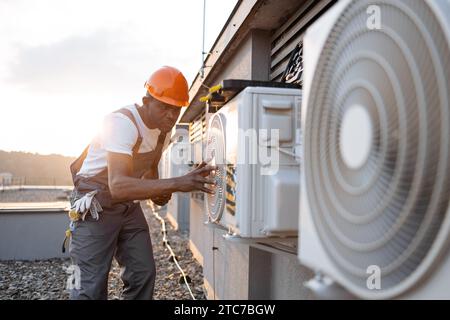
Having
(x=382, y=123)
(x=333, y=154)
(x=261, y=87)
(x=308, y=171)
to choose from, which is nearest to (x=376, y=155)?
(x=382, y=123)

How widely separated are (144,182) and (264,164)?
1070 mm

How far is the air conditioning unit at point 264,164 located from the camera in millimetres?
2012

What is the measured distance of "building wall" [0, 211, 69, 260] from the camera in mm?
8203

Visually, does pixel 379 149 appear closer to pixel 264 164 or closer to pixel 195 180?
pixel 264 164

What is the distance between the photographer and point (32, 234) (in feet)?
27.4

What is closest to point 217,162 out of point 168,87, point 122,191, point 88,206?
point 122,191

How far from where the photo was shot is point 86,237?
10.6 ft

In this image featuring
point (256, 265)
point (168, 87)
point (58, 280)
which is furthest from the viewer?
point (58, 280)

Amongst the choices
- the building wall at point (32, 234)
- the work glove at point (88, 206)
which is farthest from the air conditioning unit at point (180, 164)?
the work glove at point (88, 206)

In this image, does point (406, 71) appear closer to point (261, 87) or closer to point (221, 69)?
point (261, 87)

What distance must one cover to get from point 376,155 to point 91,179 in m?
2.63

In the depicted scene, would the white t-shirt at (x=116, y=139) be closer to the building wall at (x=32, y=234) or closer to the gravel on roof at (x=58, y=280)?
the gravel on roof at (x=58, y=280)

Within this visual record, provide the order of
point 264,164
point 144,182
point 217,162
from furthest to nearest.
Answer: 1. point 144,182
2. point 217,162
3. point 264,164

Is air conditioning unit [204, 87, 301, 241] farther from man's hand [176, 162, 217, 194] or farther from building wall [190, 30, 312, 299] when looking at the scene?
building wall [190, 30, 312, 299]
